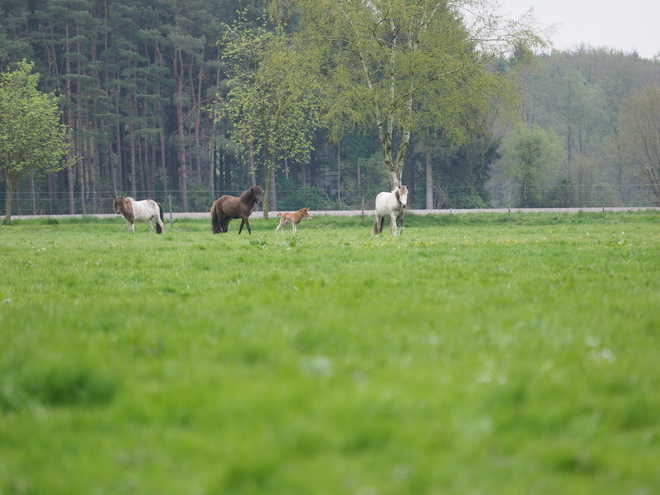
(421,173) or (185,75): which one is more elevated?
(185,75)

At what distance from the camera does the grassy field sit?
249cm

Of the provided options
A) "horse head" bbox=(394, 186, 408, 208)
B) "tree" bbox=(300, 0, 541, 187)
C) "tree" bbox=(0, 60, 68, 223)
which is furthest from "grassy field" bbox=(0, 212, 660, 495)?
"tree" bbox=(0, 60, 68, 223)

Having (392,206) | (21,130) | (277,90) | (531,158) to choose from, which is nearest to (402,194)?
(392,206)

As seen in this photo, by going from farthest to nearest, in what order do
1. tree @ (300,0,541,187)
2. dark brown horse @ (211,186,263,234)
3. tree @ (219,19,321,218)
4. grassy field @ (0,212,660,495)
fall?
tree @ (219,19,321,218)
tree @ (300,0,541,187)
dark brown horse @ (211,186,263,234)
grassy field @ (0,212,660,495)

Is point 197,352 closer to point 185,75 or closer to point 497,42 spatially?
point 497,42

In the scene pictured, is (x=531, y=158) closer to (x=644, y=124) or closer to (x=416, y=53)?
(x=644, y=124)

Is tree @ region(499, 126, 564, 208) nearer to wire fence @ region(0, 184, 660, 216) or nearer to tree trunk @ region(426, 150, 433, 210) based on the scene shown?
wire fence @ region(0, 184, 660, 216)

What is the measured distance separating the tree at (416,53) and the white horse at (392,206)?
9.78 meters

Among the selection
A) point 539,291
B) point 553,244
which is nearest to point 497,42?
point 553,244

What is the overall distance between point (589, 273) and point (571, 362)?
536cm

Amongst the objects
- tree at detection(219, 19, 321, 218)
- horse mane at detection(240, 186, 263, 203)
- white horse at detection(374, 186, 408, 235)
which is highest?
tree at detection(219, 19, 321, 218)

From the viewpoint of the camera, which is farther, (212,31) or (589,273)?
(212,31)

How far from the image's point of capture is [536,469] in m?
2.55

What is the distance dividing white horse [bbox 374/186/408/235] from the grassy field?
47.8 feet
